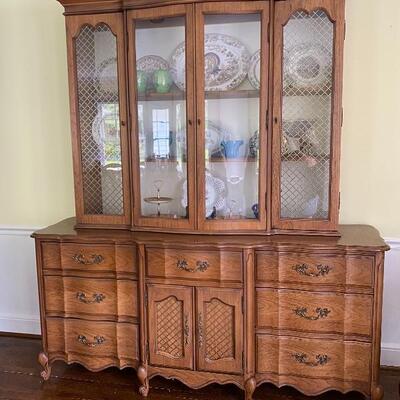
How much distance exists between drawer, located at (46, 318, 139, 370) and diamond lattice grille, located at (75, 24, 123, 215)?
1.96 ft

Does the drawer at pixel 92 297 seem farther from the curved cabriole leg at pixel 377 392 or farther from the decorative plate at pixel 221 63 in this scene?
the curved cabriole leg at pixel 377 392

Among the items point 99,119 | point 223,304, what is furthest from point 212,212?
point 99,119

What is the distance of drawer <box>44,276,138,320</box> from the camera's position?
2156 millimetres

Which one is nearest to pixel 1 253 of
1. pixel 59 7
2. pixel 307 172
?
pixel 59 7

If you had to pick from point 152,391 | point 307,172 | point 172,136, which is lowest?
point 152,391

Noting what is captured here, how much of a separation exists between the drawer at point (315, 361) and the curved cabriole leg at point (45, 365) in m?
1.13

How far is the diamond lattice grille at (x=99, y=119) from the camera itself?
220cm

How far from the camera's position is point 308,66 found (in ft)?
6.68

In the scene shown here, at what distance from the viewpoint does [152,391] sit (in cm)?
221

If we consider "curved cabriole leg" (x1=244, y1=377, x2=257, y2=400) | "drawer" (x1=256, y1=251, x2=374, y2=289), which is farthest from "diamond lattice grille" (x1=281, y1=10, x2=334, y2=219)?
"curved cabriole leg" (x1=244, y1=377, x2=257, y2=400)

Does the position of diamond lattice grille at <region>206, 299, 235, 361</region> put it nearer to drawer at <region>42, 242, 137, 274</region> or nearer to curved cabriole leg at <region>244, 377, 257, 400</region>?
curved cabriole leg at <region>244, 377, 257, 400</region>

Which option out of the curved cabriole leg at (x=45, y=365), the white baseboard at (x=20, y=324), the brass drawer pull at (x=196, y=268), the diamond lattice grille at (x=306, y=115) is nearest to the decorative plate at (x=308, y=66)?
the diamond lattice grille at (x=306, y=115)

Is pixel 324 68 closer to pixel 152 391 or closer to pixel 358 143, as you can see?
pixel 358 143

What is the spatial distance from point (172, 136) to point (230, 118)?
310mm
